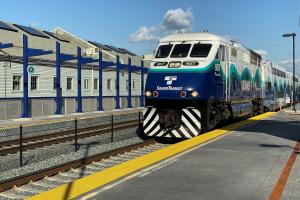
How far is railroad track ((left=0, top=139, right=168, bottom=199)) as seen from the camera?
7918mm

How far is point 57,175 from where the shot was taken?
9383mm

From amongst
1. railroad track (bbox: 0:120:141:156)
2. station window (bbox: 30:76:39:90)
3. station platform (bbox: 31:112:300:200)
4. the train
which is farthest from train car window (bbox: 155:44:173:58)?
station window (bbox: 30:76:39:90)

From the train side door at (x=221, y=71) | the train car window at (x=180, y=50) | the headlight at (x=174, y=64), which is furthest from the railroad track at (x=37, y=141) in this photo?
the train side door at (x=221, y=71)

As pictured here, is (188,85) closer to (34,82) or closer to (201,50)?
(201,50)

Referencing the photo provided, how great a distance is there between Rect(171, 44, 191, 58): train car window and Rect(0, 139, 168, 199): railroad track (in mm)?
3804

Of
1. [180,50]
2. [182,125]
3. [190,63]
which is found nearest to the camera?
[190,63]

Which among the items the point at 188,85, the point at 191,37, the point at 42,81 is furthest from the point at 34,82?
the point at 188,85

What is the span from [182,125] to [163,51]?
2.77m

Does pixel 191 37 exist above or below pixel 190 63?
above

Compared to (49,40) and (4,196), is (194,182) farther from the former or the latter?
(49,40)

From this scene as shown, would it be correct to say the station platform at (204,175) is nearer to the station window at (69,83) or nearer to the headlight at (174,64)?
the headlight at (174,64)

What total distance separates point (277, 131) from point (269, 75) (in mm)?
12683

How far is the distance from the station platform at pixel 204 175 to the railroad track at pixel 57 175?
0.88 metres

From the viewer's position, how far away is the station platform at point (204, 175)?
6930 mm
